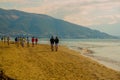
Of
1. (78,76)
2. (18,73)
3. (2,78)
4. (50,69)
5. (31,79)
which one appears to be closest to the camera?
(2,78)

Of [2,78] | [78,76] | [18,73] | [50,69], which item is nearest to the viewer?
[2,78]

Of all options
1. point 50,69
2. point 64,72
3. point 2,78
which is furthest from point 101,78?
point 2,78

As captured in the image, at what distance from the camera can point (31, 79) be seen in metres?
22.2

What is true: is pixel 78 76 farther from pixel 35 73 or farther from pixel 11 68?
pixel 11 68

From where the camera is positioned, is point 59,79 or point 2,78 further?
point 59,79

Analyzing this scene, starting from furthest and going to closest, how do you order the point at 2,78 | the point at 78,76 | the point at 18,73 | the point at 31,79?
the point at 78,76 < the point at 18,73 < the point at 31,79 < the point at 2,78

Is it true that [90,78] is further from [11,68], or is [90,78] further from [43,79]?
[11,68]

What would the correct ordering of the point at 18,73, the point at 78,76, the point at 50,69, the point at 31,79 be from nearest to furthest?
1. the point at 31,79
2. the point at 18,73
3. the point at 78,76
4. the point at 50,69

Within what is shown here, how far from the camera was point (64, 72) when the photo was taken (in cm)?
2725

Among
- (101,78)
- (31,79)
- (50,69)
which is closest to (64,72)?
(50,69)

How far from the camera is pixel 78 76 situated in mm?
25812

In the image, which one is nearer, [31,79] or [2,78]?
[2,78]

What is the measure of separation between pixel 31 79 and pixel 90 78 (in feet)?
19.4

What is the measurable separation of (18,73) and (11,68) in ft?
7.09
